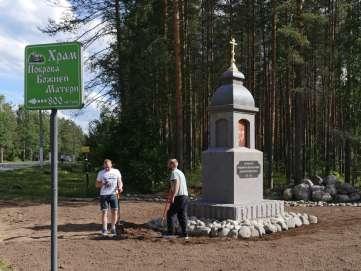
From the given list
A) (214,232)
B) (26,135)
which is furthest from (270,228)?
(26,135)

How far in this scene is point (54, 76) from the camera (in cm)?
495

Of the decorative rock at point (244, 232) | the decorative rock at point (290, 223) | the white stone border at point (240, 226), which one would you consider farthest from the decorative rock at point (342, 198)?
the decorative rock at point (244, 232)

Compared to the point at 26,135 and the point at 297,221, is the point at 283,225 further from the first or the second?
the point at 26,135

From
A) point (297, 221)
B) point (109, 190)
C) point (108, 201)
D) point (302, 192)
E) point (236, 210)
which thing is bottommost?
point (297, 221)

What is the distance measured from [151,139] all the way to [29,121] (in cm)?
7999

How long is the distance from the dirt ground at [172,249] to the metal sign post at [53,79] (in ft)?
13.5

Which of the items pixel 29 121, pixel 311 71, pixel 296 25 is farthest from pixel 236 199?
pixel 29 121

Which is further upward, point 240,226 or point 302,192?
point 302,192

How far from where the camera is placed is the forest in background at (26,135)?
85.3m

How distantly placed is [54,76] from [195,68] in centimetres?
2688

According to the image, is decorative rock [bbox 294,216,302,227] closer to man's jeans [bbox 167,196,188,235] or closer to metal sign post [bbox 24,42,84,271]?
man's jeans [bbox 167,196,188,235]

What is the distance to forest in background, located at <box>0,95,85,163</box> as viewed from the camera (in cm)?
8529

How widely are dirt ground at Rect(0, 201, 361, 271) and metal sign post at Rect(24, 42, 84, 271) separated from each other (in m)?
4.11

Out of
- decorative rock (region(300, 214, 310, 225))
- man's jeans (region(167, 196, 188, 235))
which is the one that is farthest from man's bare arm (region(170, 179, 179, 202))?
decorative rock (region(300, 214, 310, 225))
